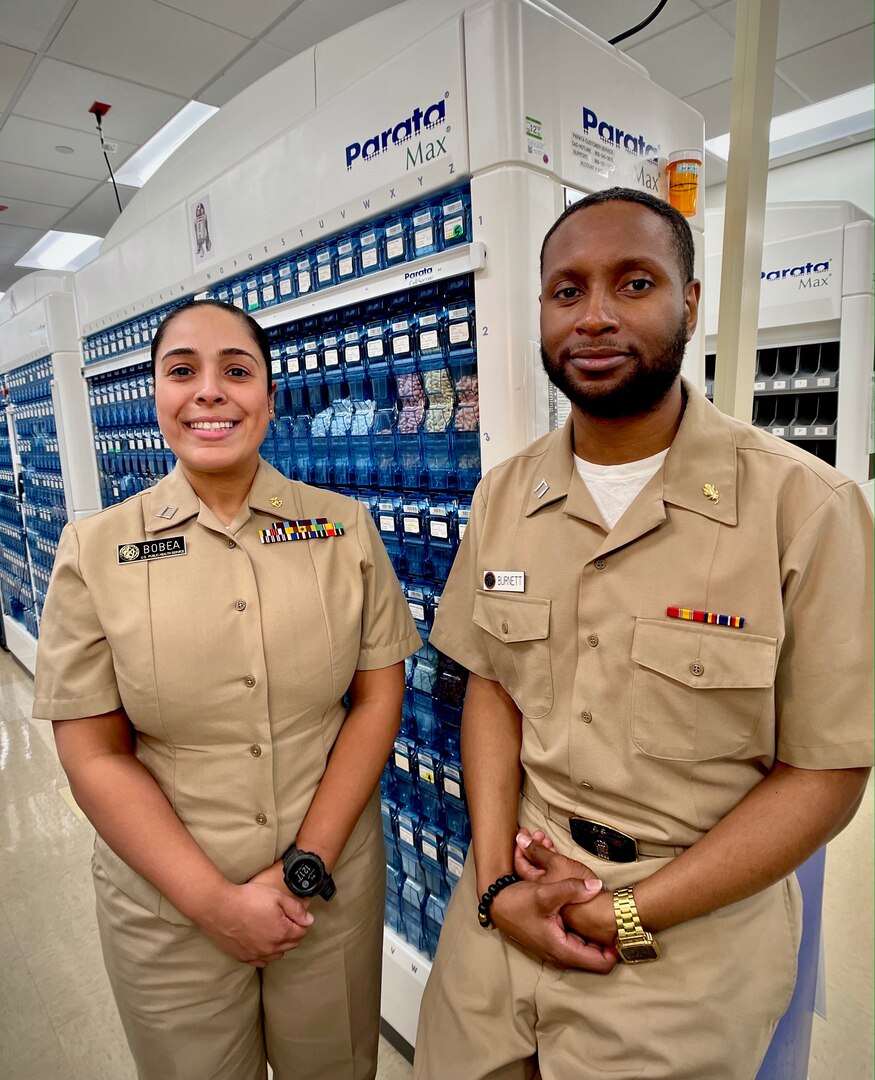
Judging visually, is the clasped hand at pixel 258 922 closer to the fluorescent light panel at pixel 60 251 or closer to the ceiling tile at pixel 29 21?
the ceiling tile at pixel 29 21

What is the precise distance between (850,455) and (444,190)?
2.78 m

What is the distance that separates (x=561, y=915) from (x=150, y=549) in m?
1.00

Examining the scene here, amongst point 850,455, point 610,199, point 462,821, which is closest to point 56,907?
point 462,821

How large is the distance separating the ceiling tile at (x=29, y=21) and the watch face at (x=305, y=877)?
175 inches

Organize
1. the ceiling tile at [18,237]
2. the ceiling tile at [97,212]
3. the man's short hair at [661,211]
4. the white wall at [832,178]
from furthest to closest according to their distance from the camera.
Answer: the ceiling tile at [18,237]
the ceiling tile at [97,212]
the white wall at [832,178]
the man's short hair at [661,211]

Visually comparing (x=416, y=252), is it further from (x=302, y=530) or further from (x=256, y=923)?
(x=256, y=923)

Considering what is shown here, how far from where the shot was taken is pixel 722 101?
5.16 metres

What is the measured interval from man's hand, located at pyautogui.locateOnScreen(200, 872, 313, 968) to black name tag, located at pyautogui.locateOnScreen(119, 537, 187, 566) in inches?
24.6

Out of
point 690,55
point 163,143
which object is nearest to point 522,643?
point 690,55

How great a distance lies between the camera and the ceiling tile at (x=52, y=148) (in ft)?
16.5

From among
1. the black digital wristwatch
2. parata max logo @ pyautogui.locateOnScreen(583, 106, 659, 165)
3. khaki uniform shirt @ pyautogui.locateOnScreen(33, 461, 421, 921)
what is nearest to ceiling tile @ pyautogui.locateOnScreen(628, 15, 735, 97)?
parata max logo @ pyautogui.locateOnScreen(583, 106, 659, 165)

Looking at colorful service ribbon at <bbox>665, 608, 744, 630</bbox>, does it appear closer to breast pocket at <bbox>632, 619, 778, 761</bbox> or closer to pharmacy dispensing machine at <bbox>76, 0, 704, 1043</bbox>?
breast pocket at <bbox>632, 619, 778, 761</bbox>

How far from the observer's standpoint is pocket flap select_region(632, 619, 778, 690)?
1.06 metres

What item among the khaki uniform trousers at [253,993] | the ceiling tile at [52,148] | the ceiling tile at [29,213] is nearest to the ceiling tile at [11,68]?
the ceiling tile at [52,148]
